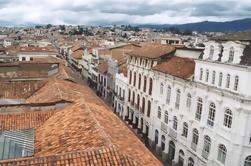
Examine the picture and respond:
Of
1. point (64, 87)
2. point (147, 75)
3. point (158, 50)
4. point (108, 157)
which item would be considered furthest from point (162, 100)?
point (108, 157)

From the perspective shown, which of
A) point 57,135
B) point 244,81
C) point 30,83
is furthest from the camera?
point 30,83

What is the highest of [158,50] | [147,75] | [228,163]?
[158,50]

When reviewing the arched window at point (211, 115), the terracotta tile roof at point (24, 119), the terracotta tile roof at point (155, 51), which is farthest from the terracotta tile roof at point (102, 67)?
the terracotta tile roof at point (24, 119)

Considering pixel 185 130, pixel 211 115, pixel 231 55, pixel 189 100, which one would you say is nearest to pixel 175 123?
pixel 185 130

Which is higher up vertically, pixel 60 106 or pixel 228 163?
pixel 60 106

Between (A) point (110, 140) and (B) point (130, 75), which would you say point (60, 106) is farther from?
(B) point (130, 75)

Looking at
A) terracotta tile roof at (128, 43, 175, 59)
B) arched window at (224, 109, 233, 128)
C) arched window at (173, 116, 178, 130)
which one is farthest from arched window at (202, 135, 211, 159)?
terracotta tile roof at (128, 43, 175, 59)

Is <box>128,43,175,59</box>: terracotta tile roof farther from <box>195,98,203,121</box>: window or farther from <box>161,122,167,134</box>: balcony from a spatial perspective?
<box>195,98,203,121</box>: window

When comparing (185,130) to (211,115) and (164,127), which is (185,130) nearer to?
(164,127)
